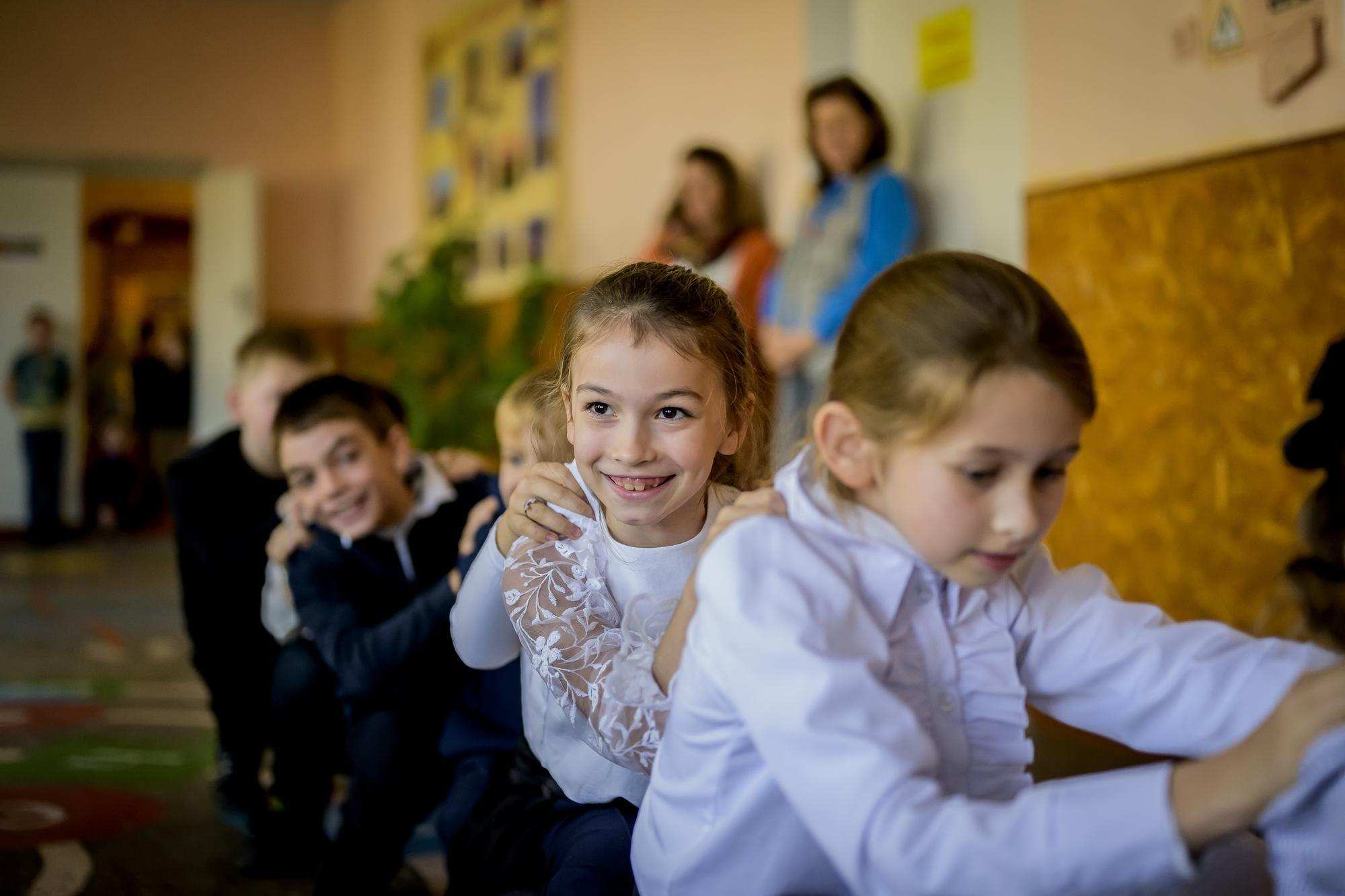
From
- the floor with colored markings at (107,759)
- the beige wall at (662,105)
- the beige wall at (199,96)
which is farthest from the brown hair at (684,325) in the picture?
the beige wall at (199,96)

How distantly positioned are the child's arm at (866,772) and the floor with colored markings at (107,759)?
4.33 ft

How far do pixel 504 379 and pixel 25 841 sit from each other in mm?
3296

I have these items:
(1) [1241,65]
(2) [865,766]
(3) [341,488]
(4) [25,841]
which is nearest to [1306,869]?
(2) [865,766]

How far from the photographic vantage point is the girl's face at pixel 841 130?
11.6ft

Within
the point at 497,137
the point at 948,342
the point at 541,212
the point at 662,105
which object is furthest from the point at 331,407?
the point at 497,137

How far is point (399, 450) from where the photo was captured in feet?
6.93

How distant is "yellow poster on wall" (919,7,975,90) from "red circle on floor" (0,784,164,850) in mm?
2809

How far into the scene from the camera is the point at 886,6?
12.5ft

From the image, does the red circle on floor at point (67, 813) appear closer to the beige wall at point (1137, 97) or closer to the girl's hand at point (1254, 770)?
the girl's hand at point (1254, 770)

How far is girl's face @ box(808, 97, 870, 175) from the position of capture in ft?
11.6

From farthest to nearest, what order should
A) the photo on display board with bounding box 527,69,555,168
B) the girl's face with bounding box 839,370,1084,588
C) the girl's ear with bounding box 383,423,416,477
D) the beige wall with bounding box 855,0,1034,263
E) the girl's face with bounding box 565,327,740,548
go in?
→ the photo on display board with bounding box 527,69,555,168
the beige wall with bounding box 855,0,1034,263
the girl's ear with bounding box 383,423,416,477
the girl's face with bounding box 565,327,740,548
the girl's face with bounding box 839,370,1084,588

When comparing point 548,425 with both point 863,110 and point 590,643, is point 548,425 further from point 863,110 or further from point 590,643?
point 863,110

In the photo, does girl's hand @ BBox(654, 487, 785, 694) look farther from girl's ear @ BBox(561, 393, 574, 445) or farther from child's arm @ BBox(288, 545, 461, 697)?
child's arm @ BBox(288, 545, 461, 697)

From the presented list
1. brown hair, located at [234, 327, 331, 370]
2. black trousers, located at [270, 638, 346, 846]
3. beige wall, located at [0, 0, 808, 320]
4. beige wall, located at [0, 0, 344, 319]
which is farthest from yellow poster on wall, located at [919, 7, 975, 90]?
beige wall, located at [0, 0, 344, 319]
